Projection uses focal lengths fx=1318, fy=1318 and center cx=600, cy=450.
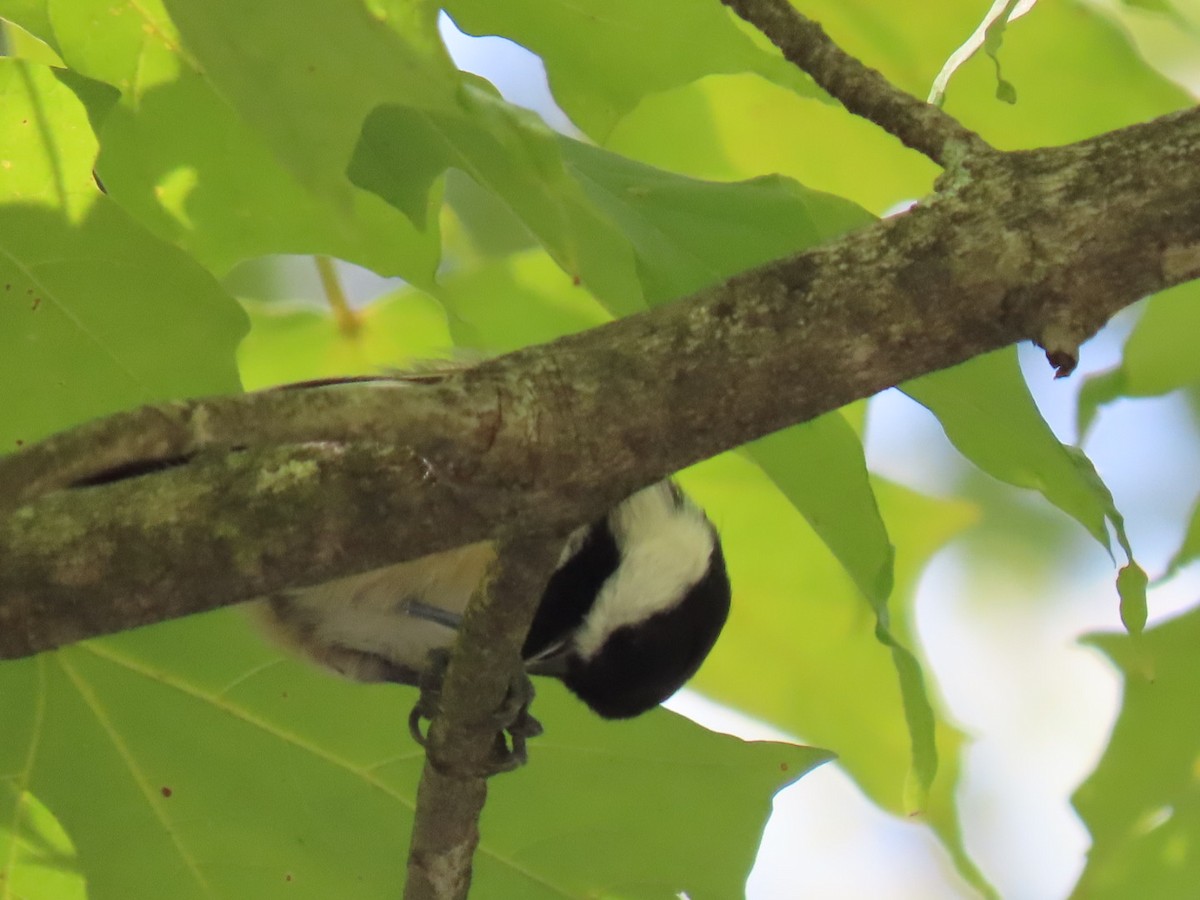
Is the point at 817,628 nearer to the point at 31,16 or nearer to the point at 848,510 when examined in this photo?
the point at 848,510

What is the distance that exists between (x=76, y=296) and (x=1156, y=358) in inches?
28.9

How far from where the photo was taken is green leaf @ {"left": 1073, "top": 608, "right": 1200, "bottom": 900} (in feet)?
3.26

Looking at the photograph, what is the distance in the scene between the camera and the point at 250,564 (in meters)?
0.56

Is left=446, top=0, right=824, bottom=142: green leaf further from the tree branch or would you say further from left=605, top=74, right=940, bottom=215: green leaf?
left=605, top=74, right=940, bottom=215: green leaf

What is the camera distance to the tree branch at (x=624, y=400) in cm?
55

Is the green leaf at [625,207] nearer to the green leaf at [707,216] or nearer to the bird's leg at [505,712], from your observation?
the green leaf at [707,216]

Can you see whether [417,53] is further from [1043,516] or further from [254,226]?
[1043,516]

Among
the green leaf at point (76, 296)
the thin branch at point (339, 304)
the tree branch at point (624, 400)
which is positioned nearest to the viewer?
the tree branch at point (624, 400)

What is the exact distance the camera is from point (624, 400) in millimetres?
567

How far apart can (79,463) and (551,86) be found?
41 cm

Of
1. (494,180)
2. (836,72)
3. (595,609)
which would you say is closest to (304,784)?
(595,609)

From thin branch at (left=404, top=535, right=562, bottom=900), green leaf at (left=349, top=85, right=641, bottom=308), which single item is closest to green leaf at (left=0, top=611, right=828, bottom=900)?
thin branch at (left=404, top=535, right=562, bottom=900)

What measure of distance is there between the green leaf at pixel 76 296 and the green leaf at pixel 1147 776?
69cm

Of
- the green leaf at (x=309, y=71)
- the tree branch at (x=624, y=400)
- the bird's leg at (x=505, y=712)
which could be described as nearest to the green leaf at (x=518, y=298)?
the bird's leg at (x=505, y=712)
